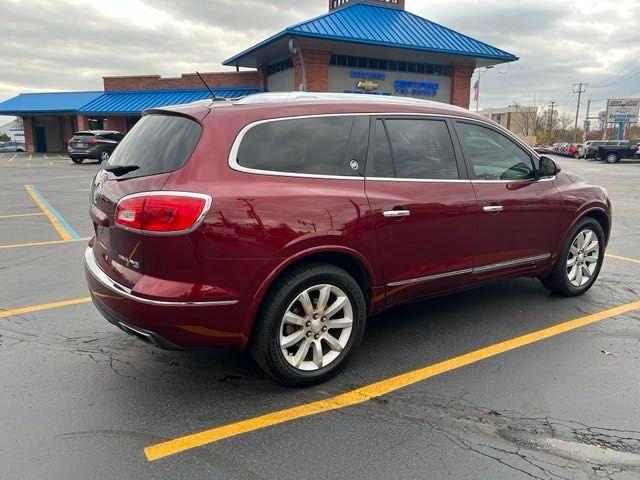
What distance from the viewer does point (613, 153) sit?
38.3 metres

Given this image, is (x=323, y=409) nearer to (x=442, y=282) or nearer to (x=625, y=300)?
(x=442, y=282)

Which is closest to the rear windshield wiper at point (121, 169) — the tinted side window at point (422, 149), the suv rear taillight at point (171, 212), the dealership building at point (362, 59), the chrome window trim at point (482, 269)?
the suv rear taillight at point (171, 212)

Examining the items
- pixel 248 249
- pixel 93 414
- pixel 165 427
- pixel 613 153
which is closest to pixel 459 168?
pixel 248 249

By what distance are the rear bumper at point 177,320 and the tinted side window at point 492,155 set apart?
2322 millimetres

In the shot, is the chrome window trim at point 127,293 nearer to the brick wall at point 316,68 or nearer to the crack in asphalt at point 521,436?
the crack in asphalt at point 521,436

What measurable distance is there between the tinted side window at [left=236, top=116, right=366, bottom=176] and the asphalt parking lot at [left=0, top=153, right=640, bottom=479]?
143 cm

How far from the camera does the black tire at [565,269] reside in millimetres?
4883

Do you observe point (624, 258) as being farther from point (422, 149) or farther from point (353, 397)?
point (353, 397)

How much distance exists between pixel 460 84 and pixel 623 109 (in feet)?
156

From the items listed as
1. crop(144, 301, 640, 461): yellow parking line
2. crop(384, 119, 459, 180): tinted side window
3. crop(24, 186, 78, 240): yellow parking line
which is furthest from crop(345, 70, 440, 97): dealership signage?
crop(144, 301, 640, 461): yellow parking line

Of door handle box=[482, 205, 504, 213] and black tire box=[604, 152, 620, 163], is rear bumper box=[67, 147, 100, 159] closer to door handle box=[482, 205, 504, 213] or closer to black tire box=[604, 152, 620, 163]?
door handle box=[482, 205, 504, 213]

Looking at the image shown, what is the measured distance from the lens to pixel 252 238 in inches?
116

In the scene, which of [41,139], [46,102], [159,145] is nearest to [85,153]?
[46,102]

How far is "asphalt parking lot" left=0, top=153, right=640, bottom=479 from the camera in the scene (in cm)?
261
